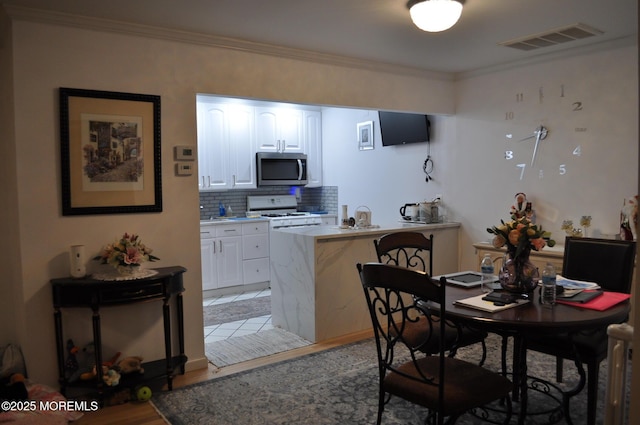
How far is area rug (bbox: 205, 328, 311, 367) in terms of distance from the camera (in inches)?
146

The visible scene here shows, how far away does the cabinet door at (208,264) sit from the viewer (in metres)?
5.62

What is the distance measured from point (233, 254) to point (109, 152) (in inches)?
114

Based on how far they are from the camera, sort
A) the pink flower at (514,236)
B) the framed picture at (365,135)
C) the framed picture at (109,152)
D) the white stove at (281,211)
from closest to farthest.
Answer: the pink flower at (514,236) < the framed picture at (109,152) < the framed picture at (365,135) < the white stove at (281,211)

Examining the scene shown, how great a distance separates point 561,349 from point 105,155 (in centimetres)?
293

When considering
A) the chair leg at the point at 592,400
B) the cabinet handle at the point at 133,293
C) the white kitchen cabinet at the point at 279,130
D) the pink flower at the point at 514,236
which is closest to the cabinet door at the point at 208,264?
the white kitchen cabinet at the point at 279,130

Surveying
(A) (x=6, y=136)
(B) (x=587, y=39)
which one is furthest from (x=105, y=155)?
(B) (x=587, y=39)

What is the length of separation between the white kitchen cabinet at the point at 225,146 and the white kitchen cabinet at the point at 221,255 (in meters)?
0.58

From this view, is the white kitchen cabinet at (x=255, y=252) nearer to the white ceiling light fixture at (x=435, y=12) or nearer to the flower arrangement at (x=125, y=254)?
the flower arrangement at (x=125, y=254)

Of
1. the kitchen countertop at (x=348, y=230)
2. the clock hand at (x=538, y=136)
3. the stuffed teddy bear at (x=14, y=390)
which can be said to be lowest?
the stuffed teddy bear at (x=14, y=390)

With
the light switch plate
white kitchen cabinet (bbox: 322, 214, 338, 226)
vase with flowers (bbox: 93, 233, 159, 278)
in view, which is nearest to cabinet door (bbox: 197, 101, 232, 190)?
white kitchen cabinet (bbox: 322, 214, 338, 226)

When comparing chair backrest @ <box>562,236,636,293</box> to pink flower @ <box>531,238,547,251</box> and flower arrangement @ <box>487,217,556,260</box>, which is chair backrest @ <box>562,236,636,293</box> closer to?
flower arrangement @ <box>487,217,556,260</box>

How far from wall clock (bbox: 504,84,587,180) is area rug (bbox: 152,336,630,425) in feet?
5.29

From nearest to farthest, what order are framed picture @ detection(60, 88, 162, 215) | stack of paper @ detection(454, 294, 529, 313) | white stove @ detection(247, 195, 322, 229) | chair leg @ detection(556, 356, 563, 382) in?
stack of paper @ detection(454, 294, 529, 313) < framed picture @ detection(60, 88, 162, 215) < chair leg @ detection(556, 356, 563, 382) < white stove @ detection(247, 195, 322, 229)

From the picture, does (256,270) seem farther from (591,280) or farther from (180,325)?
(591,280)
